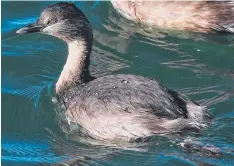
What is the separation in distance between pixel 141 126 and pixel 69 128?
0.92m

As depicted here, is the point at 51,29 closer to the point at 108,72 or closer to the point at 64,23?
the point at 64,23

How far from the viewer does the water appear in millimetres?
6980

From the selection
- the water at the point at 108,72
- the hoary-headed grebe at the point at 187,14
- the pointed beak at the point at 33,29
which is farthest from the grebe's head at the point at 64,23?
the hoary-headed grebe at the point at 187,14

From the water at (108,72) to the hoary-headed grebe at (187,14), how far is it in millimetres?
116

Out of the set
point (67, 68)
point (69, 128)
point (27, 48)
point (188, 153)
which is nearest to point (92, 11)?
point (27, 48)

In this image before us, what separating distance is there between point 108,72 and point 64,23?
104 centimetres

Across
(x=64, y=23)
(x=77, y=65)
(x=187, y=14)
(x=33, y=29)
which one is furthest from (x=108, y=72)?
(x=187, y=14)

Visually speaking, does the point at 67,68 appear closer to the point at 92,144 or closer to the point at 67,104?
the point at 67,104

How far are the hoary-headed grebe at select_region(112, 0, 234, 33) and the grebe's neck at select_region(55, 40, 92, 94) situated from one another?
1835mm

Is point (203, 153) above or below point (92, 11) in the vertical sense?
below

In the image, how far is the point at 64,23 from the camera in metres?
7.65

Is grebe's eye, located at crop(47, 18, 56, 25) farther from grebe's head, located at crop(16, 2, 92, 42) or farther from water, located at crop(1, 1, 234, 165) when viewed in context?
water, located at crop(1, 1, 234, 165)

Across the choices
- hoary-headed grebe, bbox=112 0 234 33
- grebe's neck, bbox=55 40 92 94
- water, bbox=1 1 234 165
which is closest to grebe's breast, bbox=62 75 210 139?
water, bbox=1 1 234 165

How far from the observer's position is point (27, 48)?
29.8 ft
